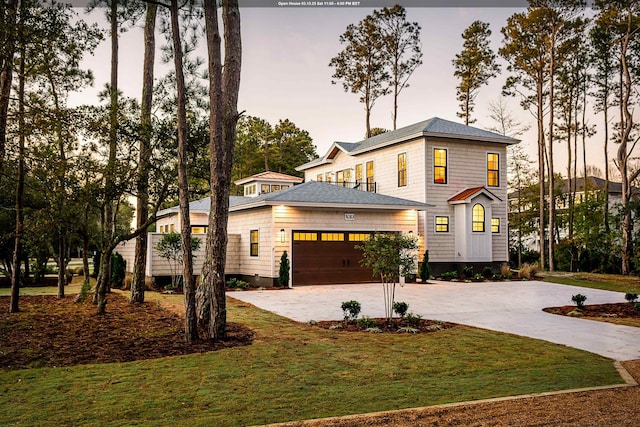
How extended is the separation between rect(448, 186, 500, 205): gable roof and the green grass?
168 inches

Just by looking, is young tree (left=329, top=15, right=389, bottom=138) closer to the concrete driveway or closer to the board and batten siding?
the board and batten siding

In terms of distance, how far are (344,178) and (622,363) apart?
72.3 feet

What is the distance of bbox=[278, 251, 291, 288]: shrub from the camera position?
1862 cm

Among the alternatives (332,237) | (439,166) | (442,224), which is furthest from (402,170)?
(332,237)

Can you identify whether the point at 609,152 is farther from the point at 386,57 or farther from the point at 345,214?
the point at 345,214

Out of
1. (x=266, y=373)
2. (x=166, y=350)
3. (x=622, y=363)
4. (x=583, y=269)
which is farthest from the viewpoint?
(x=583, y=269)

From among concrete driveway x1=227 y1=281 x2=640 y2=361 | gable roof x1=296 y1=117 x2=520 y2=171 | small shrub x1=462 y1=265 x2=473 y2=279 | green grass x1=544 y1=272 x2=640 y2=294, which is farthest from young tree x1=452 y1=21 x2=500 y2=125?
concrete driveway x1=227 y1=281 x2=640 y2=361

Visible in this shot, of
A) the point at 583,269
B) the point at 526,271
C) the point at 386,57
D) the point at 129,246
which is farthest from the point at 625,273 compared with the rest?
the point at 129,246

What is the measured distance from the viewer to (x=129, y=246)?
2288cm

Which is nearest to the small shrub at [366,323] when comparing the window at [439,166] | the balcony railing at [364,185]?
the window at [439,166]

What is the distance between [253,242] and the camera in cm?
2008

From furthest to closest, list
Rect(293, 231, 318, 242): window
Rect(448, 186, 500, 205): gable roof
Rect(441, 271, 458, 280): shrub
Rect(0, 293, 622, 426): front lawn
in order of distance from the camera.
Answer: Rect(448, 186, 500, 205): gable roof < Rect(441, 271, 458, 280): shrub < Rect(293, 231, 318, 242): window < Rect(0, 293, 622, 426): front lawn

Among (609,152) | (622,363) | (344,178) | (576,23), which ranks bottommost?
(622,363)

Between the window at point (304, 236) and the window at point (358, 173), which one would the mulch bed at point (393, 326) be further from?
the window at point (358, 173)
